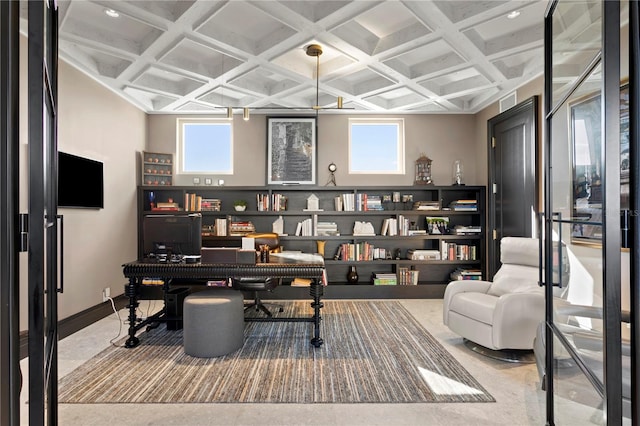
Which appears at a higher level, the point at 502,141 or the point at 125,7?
the point at 125,7

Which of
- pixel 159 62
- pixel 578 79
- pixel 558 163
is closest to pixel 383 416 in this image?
pixel 558 163

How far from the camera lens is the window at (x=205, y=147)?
5.29 metres

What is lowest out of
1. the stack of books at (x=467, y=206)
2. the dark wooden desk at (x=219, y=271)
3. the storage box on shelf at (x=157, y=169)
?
the dark wooden desk at (x=219, y=271)

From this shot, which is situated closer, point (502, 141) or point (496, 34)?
point (496, 34)

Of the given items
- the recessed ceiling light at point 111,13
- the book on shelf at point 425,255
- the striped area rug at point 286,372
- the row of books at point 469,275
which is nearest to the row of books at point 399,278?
the book on shelf at point 425,255

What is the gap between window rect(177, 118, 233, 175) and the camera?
5285 mm

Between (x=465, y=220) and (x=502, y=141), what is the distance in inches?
52.7

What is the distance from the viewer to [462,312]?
10.3ft

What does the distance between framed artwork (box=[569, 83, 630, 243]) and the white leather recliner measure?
1456 millimetres

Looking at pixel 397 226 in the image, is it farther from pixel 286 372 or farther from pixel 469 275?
pixel 286 372

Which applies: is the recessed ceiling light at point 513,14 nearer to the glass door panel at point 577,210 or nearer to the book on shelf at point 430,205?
the glass door panel at point 577,210

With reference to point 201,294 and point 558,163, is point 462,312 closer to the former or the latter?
point 558,163

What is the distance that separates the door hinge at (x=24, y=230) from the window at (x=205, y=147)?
4.31 metres

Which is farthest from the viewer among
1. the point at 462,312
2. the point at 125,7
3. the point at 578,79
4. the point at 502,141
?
the point at 502,141
